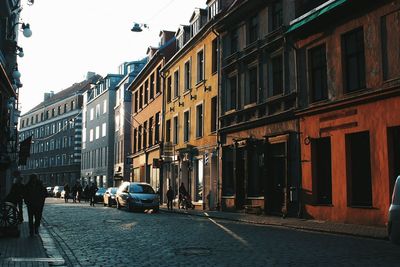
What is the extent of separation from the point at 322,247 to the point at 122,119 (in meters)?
51.0

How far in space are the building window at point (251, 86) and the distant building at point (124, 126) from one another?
3171cm

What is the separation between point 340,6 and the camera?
19.0 m

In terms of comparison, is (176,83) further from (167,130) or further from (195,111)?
(195,111)

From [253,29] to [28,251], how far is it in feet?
62.7

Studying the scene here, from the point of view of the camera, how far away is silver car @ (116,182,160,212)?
2806cm

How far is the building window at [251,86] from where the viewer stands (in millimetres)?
26047

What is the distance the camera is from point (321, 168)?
20.6 meters

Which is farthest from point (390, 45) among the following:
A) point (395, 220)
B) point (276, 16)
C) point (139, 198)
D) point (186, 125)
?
point (186, 125)

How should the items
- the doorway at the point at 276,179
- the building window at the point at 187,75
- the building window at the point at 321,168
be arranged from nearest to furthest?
the building window at the point at 321,168 < the doorway at the point at 276,179 < the building window at the point at 187,75

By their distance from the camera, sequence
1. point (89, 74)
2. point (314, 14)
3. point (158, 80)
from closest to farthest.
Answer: point (314, 14)
point (158, 80)
point (89, 74)

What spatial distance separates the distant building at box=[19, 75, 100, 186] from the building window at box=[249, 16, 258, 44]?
60.3 metres

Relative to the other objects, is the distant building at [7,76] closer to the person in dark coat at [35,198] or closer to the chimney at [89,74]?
the person in dark coat at [35,198]

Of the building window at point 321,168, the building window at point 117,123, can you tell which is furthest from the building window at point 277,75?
the building window at point 117,123

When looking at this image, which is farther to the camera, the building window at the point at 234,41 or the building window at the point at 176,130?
the building window at the point at 176,130
